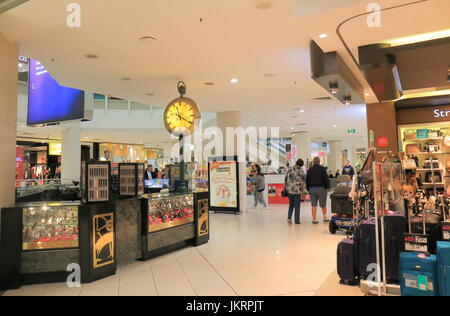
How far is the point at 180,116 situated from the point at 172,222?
1.88m

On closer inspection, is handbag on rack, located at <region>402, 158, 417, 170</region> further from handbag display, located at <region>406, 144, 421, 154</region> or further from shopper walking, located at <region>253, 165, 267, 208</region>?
shopper walking, located at <region>253, 165, 267, 208</region>

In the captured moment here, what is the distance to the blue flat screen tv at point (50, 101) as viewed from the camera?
6.41m

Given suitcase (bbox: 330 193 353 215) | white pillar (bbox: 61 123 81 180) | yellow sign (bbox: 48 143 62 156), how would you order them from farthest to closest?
yellow sign (bbox: 48 143 62 156) < white pillar (bbox: 61 123 81 180) < suitcase (bbox: 330 193 353 215)

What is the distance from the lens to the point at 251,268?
464cm

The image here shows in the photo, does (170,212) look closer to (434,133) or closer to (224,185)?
(224,185)

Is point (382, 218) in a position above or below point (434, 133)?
below

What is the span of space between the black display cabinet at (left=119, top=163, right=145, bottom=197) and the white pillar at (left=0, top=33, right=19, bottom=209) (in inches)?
57.7

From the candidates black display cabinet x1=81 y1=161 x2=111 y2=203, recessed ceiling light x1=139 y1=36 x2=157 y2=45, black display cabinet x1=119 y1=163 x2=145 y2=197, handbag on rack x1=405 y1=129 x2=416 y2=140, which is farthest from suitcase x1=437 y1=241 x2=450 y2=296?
handbag on rack x1=405 y1=129 x2=416 y2=140

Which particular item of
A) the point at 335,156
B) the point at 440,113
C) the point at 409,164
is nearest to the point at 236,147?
the point at 409,164

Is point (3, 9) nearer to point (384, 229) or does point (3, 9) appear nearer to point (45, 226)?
point (45, 226)

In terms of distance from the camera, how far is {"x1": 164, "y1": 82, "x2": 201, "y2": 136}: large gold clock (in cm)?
599

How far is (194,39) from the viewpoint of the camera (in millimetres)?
4574

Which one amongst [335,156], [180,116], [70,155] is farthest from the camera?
[335,156]

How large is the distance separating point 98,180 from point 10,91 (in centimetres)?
161
